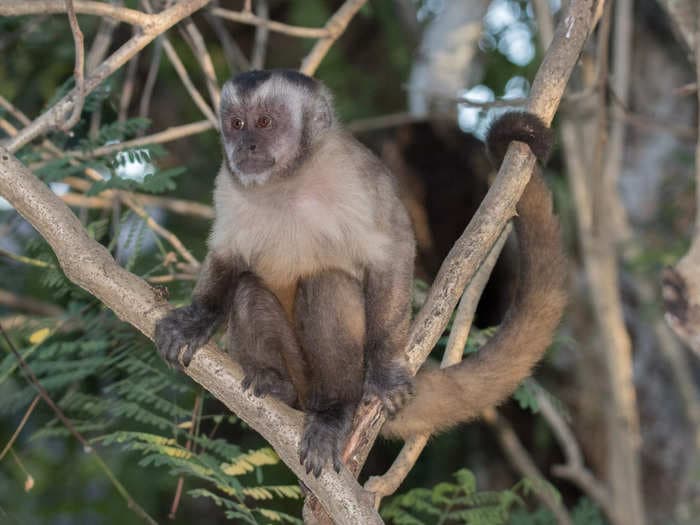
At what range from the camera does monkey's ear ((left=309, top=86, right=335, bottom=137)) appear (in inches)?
193

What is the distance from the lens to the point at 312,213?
4.83 metres

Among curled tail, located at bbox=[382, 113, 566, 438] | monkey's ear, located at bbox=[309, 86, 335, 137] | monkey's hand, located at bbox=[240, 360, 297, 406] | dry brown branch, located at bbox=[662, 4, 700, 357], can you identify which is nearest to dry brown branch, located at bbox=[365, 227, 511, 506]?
curled tail, located at bbox=[382, 113, 566, 438]

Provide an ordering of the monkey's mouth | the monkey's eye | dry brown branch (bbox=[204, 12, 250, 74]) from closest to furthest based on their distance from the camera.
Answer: the monkey's mouth, the monkey's eye, dry brown branch (bbox=[204, 12, 250, 74])

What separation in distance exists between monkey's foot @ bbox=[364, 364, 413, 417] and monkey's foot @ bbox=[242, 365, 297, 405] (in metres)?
0.47

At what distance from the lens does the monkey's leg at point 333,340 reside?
459 centimetres

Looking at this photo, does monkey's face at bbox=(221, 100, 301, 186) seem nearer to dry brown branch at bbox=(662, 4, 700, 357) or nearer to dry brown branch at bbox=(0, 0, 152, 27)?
dry brown branch at bbox=(0, 0, 152, 27)

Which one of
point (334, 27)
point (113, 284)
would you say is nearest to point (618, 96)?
point (334, 27)

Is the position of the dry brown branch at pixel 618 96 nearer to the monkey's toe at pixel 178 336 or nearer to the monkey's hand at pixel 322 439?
the monkey's hand at pixel 322 439

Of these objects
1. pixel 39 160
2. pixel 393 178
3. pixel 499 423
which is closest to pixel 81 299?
pixel 39 160

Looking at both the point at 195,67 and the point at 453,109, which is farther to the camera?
the point at 195,67

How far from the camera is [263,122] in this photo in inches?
188

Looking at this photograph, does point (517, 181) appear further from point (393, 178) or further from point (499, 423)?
point (499, 423)

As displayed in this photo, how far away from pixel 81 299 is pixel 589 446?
16.6ft

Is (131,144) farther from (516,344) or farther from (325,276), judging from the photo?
(516,344)
